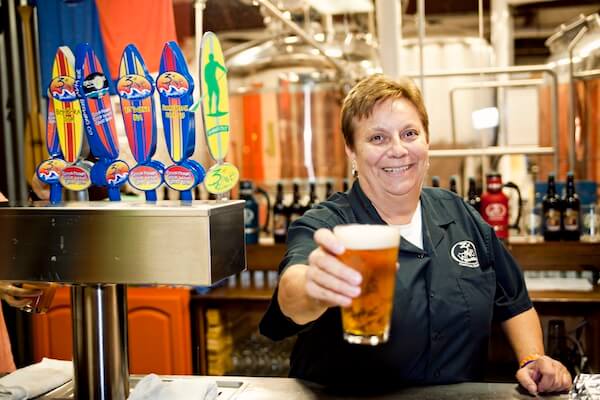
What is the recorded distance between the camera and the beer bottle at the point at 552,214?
3.50 m

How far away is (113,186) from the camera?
1461 millimetres

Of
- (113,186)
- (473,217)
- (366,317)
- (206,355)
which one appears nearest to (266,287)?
(206,355)

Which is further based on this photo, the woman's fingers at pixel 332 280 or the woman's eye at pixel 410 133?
Result: the woman's eye at pixel 410 133

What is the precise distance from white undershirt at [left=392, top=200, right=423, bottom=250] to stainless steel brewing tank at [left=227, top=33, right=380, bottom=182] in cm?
344

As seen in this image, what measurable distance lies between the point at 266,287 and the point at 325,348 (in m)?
2.10

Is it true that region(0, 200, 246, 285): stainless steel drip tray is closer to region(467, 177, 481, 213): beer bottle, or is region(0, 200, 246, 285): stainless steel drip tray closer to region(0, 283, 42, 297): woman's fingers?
region(0, 283, 42, 297): woman's fingers

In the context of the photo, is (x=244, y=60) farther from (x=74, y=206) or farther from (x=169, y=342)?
(x=74, y=206)

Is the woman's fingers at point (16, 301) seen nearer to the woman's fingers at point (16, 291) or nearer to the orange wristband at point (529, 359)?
the woman's fingers at point (16, 291)

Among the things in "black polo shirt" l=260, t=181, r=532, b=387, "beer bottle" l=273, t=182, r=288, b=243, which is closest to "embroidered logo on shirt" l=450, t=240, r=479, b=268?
"black polo shirt" l=260, t=181, r=532, b=387

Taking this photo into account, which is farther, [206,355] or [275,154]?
[275,154]

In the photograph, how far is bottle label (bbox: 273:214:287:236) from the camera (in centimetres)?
377

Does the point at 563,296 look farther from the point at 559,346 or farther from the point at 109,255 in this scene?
the point at 109,255

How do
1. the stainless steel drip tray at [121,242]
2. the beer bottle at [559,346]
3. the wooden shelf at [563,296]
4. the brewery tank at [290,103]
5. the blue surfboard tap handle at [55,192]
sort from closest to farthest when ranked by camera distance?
the stainless steel drip tray at [121,242] < the blue surfboard tap handle at [55,192] < the wooden shelf at [563,296] < the beer bottle at [559,346] < the brewery tank at [290,103]

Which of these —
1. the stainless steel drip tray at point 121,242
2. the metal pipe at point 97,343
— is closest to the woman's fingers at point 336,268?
the stainless steel drip tray at point 121,242
